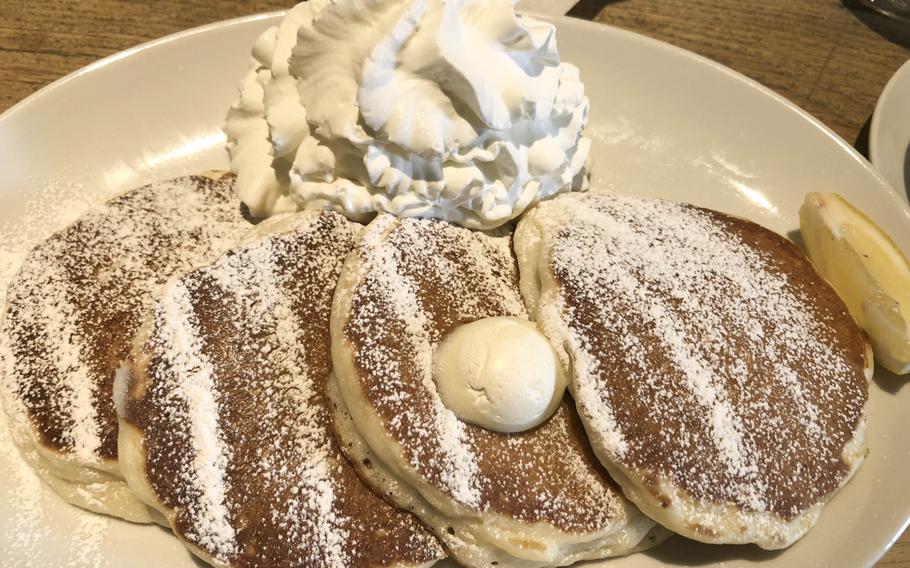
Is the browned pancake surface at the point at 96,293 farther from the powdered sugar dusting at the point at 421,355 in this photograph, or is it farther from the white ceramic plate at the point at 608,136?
the powdered sugar dusting at the point at 421,355

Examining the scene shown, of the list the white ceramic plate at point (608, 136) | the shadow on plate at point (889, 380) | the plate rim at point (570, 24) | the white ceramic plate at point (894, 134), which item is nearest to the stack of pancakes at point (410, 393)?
the shadow on plate at point (889, 380)

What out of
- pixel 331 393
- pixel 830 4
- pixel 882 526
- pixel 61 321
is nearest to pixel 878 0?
pixel 830 4

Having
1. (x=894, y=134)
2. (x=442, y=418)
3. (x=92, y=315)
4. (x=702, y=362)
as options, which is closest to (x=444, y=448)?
(x=442, y=418)

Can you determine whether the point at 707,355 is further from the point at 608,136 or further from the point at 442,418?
the point at 608,136

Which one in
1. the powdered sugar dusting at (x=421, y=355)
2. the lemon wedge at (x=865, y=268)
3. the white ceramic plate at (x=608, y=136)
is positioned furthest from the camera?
the white ceramic plate at (x=608, y=136)

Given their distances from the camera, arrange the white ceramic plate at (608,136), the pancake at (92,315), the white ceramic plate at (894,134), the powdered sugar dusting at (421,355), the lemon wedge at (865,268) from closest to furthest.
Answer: the powdered sugar dusting at (421,355), the pancake at (92,315), the lemon wedge at (865,268), the white ceramic plate at (608,136), the white ceramic plate at (894,134)

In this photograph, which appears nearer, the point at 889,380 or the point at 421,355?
the point at 421,355
